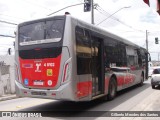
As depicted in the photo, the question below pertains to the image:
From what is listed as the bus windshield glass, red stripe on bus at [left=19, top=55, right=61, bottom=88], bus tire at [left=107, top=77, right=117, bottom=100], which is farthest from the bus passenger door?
red stripe on bus at [left=19, top=55, right=61, bottom=88]

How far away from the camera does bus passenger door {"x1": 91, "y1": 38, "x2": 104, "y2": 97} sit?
10.9m

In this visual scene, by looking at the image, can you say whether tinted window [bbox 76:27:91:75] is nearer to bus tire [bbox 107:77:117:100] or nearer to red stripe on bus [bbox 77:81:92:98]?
red stripe on bus [bbox 77:81:92:98]

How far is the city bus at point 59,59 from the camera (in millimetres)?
9188

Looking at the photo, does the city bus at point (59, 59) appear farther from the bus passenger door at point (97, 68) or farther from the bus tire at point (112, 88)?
the bus tire at point (112, 88)

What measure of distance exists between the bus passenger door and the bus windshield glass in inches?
72.1

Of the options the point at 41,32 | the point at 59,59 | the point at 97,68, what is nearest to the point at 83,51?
the point at 59,59

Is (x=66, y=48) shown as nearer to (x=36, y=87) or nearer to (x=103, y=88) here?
Result: (x=36, y=87)

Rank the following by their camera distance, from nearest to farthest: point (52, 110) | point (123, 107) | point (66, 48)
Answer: point (66, 48) → point (52, 110) → point (123, 107)

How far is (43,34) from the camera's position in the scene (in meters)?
9.84

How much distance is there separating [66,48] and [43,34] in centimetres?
116

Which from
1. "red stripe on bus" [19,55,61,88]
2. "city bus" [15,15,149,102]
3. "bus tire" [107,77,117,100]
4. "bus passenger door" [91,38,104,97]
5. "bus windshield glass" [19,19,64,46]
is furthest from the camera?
"bus tire" [107,77,117,100]

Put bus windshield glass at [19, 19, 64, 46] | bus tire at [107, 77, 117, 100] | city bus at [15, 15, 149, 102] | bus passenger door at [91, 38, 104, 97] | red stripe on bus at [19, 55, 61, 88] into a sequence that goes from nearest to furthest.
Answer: city bus at [15, 15, 149, 102] → red stripe on bus at [19, 55, 61, 88] → bus windshield glass at [19, 19, 64, 46] → bus passenger door at [91, 38, 104, 97] → bus tire at [107, 77, 117, 100]

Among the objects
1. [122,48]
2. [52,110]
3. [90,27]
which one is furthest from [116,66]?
[52,110]

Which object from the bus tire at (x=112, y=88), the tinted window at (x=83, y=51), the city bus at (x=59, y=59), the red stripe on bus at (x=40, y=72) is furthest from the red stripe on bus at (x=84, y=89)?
the bus tire at (x=112, y=88)
